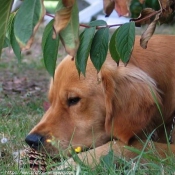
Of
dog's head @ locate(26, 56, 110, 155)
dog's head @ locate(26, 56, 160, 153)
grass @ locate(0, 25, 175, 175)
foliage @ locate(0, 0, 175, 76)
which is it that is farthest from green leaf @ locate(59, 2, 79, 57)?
dog's head @ locate(26, 56, 110, 155)

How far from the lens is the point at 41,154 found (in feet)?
9.71

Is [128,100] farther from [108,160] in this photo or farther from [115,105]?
[108,160]

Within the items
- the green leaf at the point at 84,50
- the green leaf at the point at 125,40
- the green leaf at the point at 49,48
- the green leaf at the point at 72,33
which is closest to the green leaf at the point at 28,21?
the green leaf at the point at 72,33

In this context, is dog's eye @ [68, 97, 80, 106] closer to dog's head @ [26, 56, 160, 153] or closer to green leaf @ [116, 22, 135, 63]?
dog's head @ [26, 56, 160, 153]

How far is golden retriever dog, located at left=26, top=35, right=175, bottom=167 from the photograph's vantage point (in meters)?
2.94

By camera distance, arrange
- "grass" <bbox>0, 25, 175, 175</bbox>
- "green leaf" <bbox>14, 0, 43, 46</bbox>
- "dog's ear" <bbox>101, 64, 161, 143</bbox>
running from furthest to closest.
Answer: "dog's ear" <bbox>101, 64, 161, 143</bbox>
"grass" <bbox>0, 25, 175, 175</bbox>
"green leaf" <bbox>14, 0, 43, 46</bbox>

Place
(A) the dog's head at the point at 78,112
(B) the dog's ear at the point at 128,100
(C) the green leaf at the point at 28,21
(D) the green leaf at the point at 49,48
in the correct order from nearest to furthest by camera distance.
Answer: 1. (C) the green leaf at the point at 28,21
2. (D) the green leaf at the point at 49,48
3. (B) the dog's ear at the point at 128,100
4. (A) the dog's head at the point at 78,112

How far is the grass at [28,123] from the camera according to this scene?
7.93 ft

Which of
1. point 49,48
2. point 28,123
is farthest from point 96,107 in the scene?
point 49,48

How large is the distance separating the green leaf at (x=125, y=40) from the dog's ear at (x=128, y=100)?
69 centimetres

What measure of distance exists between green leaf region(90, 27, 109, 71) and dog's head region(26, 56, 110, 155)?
778mm

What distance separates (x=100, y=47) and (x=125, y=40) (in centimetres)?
11

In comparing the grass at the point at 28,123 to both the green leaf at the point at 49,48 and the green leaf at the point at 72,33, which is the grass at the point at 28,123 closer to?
the green leaf at the point at 49,48

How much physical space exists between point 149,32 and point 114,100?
78cm
